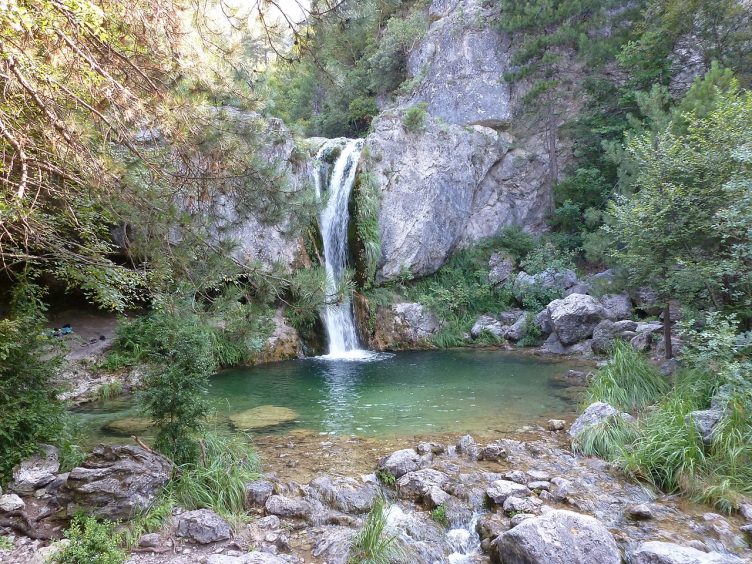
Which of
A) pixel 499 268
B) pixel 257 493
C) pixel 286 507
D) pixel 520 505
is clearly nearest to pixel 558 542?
pixel 520 505

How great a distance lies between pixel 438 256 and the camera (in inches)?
680

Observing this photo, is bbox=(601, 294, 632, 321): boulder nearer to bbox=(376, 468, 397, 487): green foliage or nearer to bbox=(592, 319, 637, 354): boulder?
bbox=(592, 319, 637, 354): boulder

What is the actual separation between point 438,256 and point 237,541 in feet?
46.9

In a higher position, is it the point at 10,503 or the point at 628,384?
the point at 10,503

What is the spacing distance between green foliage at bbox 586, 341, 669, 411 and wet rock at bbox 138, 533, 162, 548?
6083 millimetres

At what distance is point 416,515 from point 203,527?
1.90 m

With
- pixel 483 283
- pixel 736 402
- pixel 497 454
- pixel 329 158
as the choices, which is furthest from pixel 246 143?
pixel 483 283

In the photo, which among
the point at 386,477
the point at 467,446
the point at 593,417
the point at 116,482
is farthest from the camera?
the point at 593,417

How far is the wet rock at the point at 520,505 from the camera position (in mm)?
4324

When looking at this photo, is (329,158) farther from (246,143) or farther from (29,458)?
(29,458)

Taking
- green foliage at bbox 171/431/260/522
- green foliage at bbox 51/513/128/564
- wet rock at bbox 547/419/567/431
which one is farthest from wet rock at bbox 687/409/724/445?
green foliage at bbox 51/513/128/564

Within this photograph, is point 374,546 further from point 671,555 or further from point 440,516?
point 671,555

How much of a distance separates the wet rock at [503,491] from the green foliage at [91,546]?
126 inches

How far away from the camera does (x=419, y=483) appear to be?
4797mm
